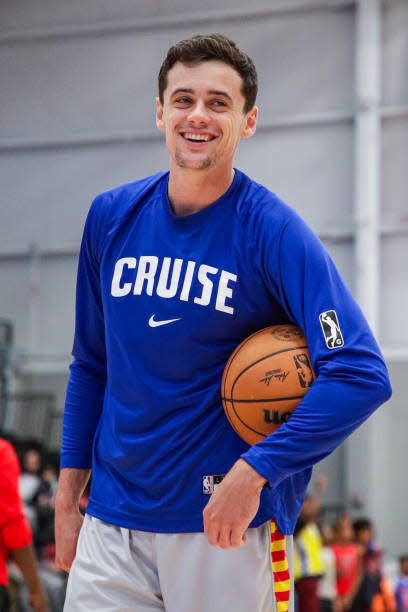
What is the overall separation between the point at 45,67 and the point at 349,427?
13387 mm

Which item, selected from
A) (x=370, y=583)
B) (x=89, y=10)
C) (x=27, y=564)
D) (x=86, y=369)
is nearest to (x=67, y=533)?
(x=86, y=369)

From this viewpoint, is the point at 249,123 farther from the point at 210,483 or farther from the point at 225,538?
the point at 225,538

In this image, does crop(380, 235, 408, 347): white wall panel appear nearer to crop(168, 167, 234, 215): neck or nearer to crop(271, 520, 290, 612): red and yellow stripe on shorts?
crop(168, 167, 234, 215): neck

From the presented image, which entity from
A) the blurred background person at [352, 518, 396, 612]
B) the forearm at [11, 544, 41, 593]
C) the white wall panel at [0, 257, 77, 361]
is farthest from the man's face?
the white wall panel at [0, 257, 77, 361]

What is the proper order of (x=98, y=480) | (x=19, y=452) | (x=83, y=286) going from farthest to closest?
1. (x=19, y=452)
2. (x=83, y=286)
3. (x=98, y=480)

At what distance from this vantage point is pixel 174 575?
2.58 metres

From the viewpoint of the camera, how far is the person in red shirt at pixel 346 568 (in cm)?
1099

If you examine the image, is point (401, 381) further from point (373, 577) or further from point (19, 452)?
point (19, 452)

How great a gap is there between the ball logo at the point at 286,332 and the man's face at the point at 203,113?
0.43 meters

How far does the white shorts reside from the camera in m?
2.56

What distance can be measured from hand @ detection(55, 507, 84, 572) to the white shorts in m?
0.23

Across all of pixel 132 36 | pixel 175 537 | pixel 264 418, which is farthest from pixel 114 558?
pixel 132 36

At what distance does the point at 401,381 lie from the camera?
13461mm

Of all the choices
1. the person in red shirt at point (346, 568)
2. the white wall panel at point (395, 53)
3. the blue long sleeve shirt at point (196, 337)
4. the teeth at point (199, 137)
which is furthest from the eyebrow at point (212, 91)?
the white wall panel at point (395, 53)
